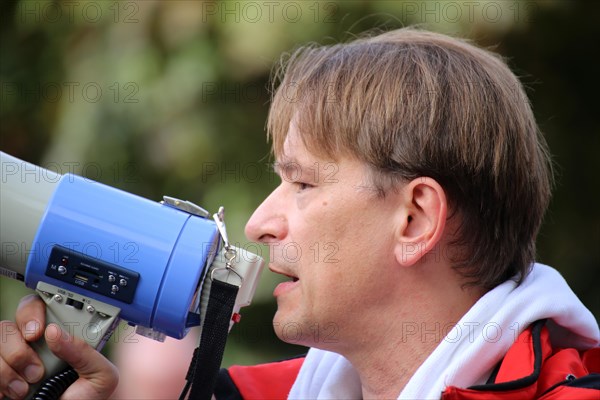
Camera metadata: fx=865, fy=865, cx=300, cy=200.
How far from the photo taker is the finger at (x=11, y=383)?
219cm

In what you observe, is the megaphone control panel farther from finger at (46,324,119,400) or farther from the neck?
the neck

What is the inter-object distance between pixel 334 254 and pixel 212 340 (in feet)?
1.28

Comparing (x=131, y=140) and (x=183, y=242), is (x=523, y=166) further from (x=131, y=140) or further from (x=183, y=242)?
(x=131, y=140)

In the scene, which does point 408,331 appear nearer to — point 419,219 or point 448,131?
point 419,219

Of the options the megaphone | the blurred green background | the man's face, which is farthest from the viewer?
the blurred green background

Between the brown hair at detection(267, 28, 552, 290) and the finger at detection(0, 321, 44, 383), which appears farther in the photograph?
the brown hair at detection(267, 28, 552, 290)

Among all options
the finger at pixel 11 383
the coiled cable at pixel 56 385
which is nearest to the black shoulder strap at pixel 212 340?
the coiled cable at pixel 56 385

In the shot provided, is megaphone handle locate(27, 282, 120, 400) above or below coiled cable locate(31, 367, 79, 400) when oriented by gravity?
above

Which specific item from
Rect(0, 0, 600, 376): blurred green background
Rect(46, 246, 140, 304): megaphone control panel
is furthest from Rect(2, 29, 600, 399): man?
Rect(0, 0, 600, 376): blurred green background

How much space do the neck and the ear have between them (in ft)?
0.39

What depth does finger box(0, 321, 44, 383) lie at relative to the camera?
219cm

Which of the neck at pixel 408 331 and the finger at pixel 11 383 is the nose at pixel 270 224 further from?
the finger at pixel 11 383

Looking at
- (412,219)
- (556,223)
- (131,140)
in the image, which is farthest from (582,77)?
(412,219)

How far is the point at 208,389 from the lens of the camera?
A: 229cm
